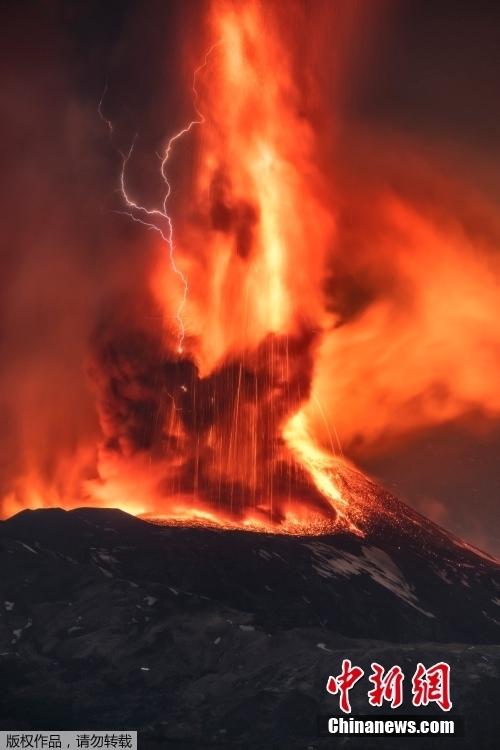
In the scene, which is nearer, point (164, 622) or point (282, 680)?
point (282, 680)

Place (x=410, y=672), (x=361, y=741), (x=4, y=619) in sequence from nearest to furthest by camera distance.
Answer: (x=361, y=741) < (x=410, y=672) < (x=4, y=619)

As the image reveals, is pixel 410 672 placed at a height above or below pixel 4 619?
below

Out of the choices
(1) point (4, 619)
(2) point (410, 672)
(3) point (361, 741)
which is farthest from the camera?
(1) point (4, 619)

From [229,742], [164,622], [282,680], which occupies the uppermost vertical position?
[164,622]

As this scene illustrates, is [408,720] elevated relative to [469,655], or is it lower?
lower

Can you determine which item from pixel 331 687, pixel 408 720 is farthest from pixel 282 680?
A: pixel 408 720

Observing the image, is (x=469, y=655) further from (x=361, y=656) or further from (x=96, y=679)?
(x=96, y=679)

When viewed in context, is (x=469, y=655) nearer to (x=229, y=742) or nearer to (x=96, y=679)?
(x=229, y=742)

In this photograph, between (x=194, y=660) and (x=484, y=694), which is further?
(x=194, y=660)
